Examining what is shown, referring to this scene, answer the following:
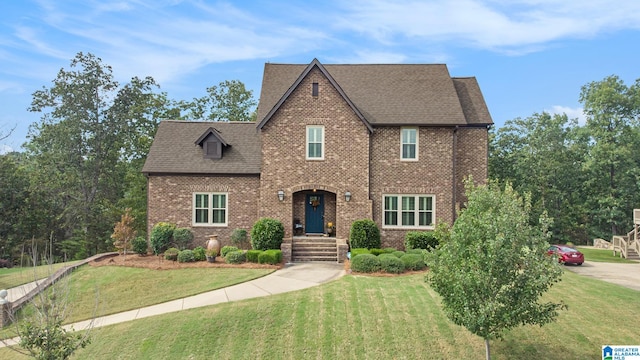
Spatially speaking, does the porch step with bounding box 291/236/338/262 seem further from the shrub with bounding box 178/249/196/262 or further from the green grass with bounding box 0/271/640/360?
the green grass with bounding box 0/271/640/360

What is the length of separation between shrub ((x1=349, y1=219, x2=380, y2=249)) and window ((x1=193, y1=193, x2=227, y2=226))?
668 centimetres

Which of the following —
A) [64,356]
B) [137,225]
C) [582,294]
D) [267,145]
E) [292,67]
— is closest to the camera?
[64,356]

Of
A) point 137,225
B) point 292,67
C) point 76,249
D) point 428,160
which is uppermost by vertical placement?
point 292,67

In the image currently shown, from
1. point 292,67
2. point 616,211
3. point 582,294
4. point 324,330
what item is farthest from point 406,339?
point 616,211

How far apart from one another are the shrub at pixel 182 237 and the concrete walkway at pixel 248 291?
5.90 m

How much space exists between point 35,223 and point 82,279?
20.4 meters

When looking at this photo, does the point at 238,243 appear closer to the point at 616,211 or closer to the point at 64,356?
the point at 64,356

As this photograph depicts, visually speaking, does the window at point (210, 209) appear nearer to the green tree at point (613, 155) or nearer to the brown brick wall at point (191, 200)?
the brown brick wall at point (191, 200)

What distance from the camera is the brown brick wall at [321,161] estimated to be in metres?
21.0

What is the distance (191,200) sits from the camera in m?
21.8

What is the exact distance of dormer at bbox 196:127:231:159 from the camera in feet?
73.2

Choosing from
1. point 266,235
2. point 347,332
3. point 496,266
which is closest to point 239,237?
point 266,235

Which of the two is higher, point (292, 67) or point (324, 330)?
point (292, 67)

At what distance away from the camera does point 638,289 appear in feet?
53.8
